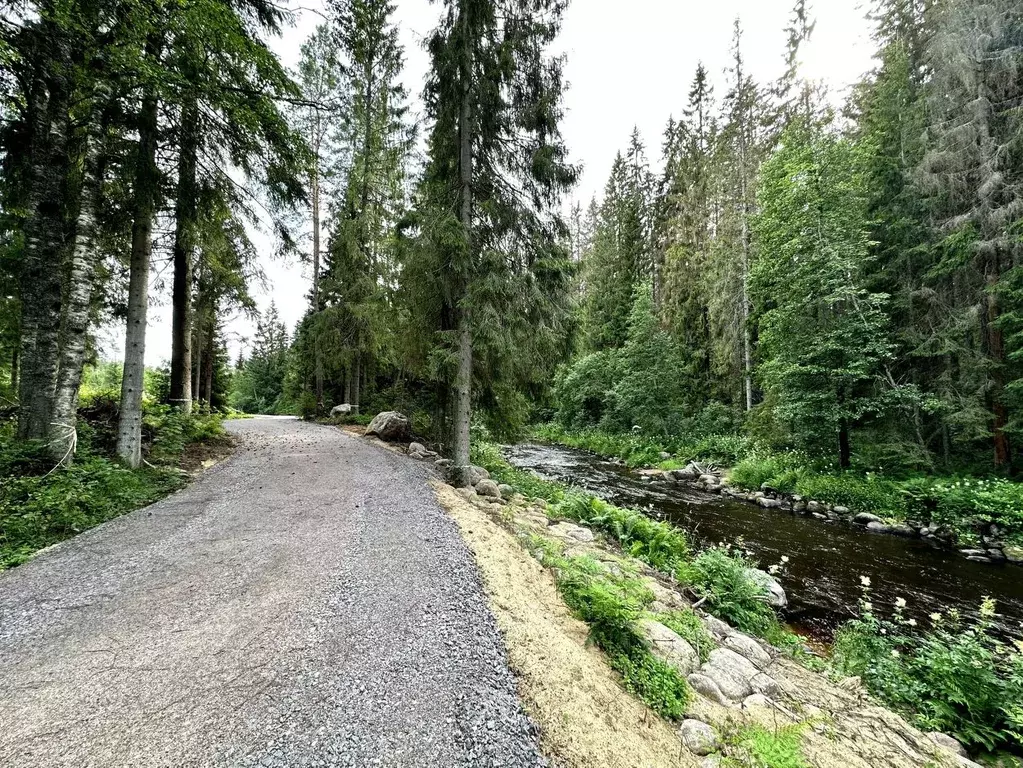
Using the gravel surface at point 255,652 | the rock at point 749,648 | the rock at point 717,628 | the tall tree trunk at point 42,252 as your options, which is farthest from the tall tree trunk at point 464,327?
the tall tree trunk at point 42,252

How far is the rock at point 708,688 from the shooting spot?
2.99 metres

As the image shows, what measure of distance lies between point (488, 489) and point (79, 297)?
729 centimetres

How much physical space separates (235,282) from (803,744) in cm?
1468

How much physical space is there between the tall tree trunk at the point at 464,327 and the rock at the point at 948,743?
6595mm

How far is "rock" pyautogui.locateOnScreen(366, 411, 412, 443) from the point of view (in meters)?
12.5

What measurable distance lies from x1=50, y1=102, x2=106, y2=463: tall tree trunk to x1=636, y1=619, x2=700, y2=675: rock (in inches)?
309

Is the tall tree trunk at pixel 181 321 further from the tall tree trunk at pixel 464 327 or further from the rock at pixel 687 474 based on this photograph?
the rock at pixel 687 474

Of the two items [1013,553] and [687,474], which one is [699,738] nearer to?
[1013,553]

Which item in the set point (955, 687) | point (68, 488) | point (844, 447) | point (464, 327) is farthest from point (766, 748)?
point (844, 447)

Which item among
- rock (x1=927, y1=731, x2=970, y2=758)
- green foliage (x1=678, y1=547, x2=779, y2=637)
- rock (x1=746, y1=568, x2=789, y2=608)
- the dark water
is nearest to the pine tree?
green foliage (x1=678, y1=547, x2=779, y2=637)

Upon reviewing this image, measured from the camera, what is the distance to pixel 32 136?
568 cm

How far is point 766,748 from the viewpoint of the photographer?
2.45 m

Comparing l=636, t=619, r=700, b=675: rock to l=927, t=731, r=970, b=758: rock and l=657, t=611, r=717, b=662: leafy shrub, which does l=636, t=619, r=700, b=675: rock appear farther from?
l=927, t=731, r=970, b=758: rock

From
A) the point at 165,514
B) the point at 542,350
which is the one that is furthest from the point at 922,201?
the point at 165,514
